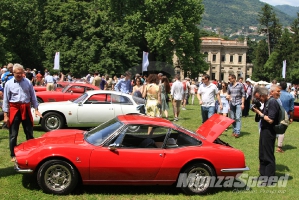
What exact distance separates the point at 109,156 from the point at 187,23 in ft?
122

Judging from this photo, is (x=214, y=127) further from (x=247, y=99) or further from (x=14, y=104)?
(x=247, y=99)

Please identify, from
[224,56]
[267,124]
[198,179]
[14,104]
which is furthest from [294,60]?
[14,104]

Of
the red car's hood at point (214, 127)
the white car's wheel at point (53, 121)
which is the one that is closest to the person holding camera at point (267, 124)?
the red car's hood at point (214, 127)

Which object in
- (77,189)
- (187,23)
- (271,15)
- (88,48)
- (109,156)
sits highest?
(271,15)

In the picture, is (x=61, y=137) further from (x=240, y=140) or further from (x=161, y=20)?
(x=161, y=20)

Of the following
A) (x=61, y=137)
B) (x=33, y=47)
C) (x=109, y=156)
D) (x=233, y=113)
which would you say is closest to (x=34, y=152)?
(x=61, y=137)

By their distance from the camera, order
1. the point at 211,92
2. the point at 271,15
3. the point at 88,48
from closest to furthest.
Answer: the point at 211,92, the point at 88,48, the point at 271,15

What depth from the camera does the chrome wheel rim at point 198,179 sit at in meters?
6.07

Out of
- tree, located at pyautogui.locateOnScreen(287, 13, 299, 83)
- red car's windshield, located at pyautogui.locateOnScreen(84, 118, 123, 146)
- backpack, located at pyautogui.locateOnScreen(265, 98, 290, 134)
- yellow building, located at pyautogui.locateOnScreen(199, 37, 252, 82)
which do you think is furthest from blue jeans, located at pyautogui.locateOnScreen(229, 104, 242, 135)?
yellow building, located at pyautogui.locateOnScreen(199, 37, 252, 82)

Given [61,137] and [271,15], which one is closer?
[61,137]

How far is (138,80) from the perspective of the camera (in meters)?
13.4

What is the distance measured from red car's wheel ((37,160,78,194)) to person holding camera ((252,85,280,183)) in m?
A: 3.75

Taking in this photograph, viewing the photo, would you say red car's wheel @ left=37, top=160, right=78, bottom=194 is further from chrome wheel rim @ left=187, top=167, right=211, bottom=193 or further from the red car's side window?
the red car's side window

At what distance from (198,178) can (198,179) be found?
0.07 ft
